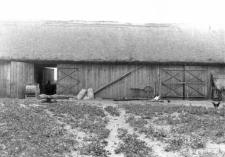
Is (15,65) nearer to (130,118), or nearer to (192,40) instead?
(130,118)

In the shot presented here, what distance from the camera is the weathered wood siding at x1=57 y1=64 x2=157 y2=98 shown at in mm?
20016

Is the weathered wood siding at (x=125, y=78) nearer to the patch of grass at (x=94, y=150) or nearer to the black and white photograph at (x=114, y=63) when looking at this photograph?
the black and white photograph at (x=114, y=63)

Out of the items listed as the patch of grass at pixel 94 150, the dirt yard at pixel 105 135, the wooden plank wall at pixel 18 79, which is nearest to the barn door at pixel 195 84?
the dirt yard at pixel 105 135

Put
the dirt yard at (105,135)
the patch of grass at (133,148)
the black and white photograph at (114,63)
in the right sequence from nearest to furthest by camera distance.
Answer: the patch of grass at (133,148) → the dirt yard at (105,135) → the black and white photograph at (114,63)

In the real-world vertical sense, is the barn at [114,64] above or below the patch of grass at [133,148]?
above

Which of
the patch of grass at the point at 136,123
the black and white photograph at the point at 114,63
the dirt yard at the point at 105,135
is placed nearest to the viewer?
the dirt yard at the point at 105,135

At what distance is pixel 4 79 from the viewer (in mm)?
19781

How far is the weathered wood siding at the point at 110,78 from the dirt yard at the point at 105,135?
26.1 feet

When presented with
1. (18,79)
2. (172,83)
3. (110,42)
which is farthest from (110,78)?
(18,79)

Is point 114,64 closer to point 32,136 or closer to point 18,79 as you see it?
point 18,79

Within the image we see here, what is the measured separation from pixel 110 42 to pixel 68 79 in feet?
14.5

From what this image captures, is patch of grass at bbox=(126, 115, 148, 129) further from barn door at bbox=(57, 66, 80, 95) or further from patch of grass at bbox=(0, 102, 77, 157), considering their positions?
barn door at bbox=(57, 66, 80, 95)

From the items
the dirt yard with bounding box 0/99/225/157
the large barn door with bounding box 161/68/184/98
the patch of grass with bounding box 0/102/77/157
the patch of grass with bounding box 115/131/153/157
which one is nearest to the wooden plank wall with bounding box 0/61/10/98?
the dirt yard with bounding box 0/99/225/157

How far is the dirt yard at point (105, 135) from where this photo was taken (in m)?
6.95
